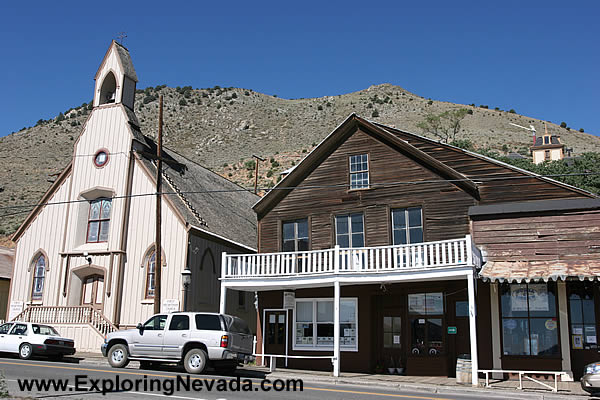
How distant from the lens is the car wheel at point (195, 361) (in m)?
16.1

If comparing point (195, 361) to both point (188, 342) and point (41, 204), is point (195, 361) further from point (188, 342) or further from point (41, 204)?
point (41, 204)

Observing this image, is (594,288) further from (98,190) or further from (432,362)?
(98,190)

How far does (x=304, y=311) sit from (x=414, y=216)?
563 cm

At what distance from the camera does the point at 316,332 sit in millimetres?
21750

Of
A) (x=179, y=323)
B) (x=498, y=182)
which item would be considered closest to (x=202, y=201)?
(x=179, y=323)

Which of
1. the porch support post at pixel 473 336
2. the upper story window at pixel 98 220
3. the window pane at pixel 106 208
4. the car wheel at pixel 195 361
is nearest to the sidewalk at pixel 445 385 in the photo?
the porch support post at pixel 473 336

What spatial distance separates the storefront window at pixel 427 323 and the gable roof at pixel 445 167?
399cm

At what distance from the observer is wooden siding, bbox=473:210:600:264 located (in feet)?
59.5

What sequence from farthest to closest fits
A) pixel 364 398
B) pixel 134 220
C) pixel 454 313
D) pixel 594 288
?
pixel 134 220 → pixel 454 313 → pixel 594 288 → pixel 364 398

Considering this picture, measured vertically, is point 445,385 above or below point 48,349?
below

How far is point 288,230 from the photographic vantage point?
23.2 metres

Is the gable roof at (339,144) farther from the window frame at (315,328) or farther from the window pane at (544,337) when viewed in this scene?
the window pane at (544,337)

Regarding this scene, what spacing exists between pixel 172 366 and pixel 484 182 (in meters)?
12.4

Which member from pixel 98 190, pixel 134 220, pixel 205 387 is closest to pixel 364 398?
pixel 205 387
